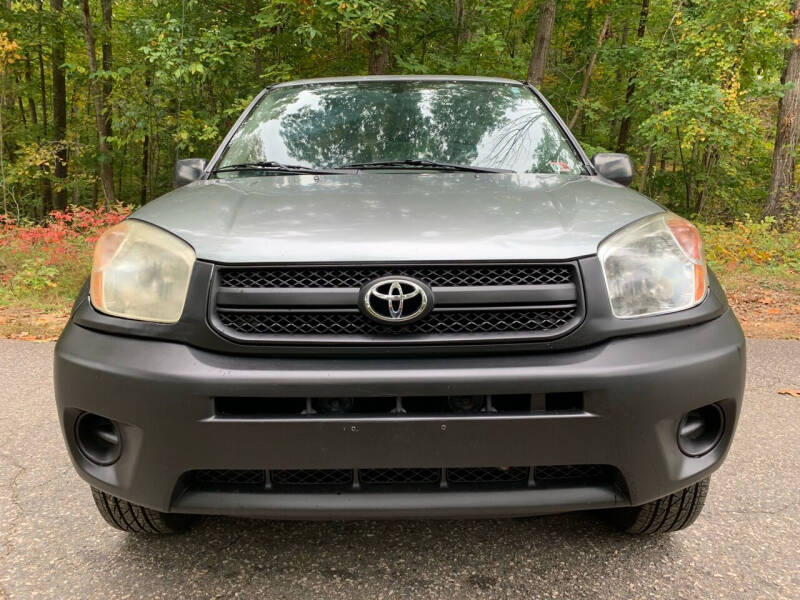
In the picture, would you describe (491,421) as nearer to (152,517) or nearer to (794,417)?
(152,517)

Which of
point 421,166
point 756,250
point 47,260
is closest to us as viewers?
point 421,166

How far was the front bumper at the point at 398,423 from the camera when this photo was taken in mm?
1457

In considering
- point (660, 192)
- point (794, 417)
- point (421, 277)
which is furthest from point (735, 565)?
point (660, 192)

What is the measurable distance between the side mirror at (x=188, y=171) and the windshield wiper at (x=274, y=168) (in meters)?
0.13

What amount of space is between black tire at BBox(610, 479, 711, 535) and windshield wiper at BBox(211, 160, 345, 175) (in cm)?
158

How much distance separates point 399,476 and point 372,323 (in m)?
0.42

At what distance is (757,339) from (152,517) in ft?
15.1

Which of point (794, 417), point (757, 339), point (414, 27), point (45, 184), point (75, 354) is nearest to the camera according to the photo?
point (75, 354)

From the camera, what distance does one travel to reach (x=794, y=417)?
320cm

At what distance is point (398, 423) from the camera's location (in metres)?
1.45

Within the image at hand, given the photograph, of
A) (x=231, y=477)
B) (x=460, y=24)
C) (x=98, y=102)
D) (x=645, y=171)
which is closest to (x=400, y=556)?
(x=231, y=477)

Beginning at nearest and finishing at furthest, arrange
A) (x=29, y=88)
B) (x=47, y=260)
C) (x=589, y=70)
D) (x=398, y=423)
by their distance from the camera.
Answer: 1. (x=398, y=423)
2. (x=47, y=260)
3. (x=589, y=70)
4. (x=29, y=88)

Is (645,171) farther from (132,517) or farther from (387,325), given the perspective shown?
(132,517)

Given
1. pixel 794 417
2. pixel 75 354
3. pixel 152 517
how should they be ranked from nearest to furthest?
pixel 75 354 → pixel 152 517 → pixel 794 417
